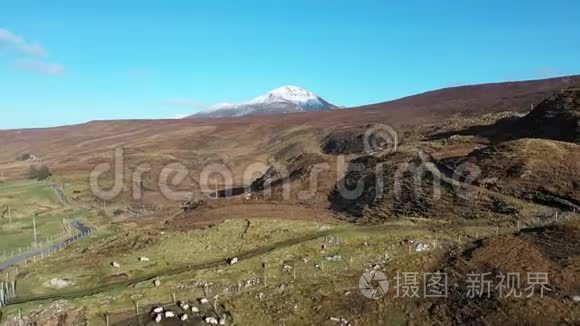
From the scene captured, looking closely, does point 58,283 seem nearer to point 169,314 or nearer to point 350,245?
point 169,314

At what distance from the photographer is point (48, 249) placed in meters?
62.3

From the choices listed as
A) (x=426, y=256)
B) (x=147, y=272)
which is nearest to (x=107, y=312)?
(x=147, y=272)

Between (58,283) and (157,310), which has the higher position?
(58,283)

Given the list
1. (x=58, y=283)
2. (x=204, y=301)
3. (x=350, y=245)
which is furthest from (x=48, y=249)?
(x=350, y=245)

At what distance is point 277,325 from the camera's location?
32.1m

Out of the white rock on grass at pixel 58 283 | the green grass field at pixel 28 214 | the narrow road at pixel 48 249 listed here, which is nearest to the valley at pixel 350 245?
the white rock on grass at pixel 58 283

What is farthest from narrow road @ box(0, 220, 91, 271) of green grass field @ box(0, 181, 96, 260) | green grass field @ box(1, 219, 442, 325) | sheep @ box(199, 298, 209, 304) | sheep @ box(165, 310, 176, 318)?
sheep @ box(199, 298, 209, 304)

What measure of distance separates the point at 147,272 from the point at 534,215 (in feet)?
107

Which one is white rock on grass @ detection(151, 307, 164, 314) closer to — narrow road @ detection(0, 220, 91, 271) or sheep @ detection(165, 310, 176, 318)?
sheep @ detection(165, 310, 176, 318)

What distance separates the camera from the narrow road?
56.0m

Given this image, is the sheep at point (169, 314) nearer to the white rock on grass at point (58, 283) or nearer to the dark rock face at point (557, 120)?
the white rock on grass at point (58, 283)

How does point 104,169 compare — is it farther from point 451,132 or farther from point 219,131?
point 451,132

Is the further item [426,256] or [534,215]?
[534,215]

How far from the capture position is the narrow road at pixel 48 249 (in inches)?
2206
